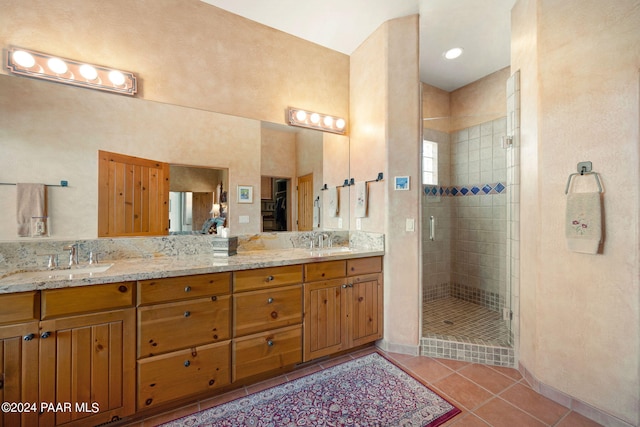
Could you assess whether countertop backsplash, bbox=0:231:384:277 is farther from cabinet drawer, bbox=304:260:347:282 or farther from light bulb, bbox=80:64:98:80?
light bulb, bbox=80:64:98:80

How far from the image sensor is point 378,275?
7.68 feet

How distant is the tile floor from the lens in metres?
1.53

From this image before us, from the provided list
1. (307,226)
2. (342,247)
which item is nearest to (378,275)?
(342,247)

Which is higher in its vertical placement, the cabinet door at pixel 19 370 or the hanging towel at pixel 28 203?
the hanging towel at pixel 28 203

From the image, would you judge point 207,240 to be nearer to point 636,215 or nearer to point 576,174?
point 576,174

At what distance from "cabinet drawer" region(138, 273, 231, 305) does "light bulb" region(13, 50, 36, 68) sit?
160cm

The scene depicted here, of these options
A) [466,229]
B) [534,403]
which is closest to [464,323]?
[534,403]

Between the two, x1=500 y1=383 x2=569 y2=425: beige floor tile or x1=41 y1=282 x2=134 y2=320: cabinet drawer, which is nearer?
x1=41 y1=282 x2=134 y2=320: cabinet drawer

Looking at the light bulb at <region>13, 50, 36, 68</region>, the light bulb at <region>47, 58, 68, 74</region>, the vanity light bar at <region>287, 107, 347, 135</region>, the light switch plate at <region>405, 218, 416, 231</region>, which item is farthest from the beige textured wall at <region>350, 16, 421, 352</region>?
the light bulb at <region>13, 50, 36, 68</region>

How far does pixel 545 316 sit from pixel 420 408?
1.07 meters

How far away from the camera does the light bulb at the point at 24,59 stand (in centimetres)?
159

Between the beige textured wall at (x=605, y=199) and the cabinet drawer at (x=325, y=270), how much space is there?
1417 mm

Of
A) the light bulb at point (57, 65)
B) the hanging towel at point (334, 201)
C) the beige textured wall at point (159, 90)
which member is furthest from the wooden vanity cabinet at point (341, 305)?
the light bulb at point (57, 65)

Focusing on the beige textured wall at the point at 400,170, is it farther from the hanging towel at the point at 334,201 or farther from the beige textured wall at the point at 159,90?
the beige textured wall at the point at 159,90
